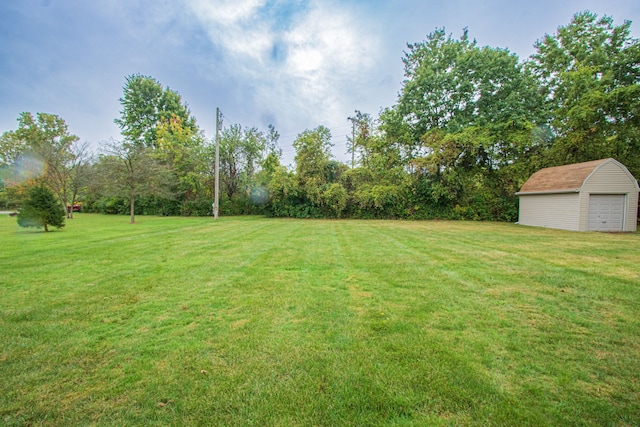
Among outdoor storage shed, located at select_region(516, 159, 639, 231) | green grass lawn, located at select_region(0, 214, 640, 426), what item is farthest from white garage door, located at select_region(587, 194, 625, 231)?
green grass lawn, located at select_region(0, 214, 640, 426)

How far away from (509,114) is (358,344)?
22380 mm

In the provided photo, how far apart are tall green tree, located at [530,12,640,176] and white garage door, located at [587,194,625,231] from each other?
4375 millimetres

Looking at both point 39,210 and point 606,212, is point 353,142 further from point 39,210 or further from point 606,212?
point 39,210

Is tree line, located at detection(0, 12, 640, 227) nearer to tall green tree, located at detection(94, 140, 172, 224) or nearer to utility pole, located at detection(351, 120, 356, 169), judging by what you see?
tall green tree, located at detection(94, 140, 172, 224)

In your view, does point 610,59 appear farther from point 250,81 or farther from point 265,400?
point 265,400

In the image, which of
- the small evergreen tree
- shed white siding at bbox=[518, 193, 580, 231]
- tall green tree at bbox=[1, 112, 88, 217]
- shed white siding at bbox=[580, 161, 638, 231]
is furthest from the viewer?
tall green tree at bbox=[1, 112, 88, 217]

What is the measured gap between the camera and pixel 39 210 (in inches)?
389

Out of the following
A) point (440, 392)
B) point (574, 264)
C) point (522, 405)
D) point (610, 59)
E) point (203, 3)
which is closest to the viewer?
point (522, 405)

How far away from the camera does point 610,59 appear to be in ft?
57.0

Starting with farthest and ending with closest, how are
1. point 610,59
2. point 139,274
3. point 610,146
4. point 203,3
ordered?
point 610,59 < point 610,146 < point 203,3 < point 139,274

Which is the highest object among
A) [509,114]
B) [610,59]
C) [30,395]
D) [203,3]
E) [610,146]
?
[610,59]

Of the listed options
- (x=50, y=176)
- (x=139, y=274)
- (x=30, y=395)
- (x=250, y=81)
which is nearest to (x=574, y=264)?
(x=30, y=395)

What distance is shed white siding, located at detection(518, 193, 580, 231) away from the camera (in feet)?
39.9

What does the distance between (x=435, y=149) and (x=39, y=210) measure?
20.5 metres
